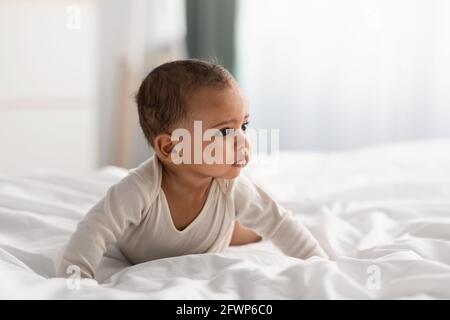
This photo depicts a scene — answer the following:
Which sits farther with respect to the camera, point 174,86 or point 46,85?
point 46,85

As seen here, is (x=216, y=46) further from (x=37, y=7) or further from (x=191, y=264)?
(x=191, y=264)

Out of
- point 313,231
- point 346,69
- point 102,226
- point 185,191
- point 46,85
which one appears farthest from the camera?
point 346,69

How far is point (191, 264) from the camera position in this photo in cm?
106

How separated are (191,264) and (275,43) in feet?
8.00

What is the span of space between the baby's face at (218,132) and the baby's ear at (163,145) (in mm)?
37

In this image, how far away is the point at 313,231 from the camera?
53.9 inches

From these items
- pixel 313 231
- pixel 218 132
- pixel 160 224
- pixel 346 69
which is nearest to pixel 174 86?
pixel 218 132

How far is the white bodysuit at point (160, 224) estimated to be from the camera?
3.62 ft

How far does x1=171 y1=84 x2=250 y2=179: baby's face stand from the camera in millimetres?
1141

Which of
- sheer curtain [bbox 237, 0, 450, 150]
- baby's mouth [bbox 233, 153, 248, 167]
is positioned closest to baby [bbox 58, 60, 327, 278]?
baby's mouth [bbox 233, 153, 248, 167]

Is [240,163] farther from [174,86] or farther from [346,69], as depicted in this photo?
[346,69]

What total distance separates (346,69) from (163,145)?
7.53 ft

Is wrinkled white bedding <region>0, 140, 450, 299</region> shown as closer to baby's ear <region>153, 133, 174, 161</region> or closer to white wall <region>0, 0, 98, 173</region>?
baby's ear <region>153, 133, 174, 161</region>
